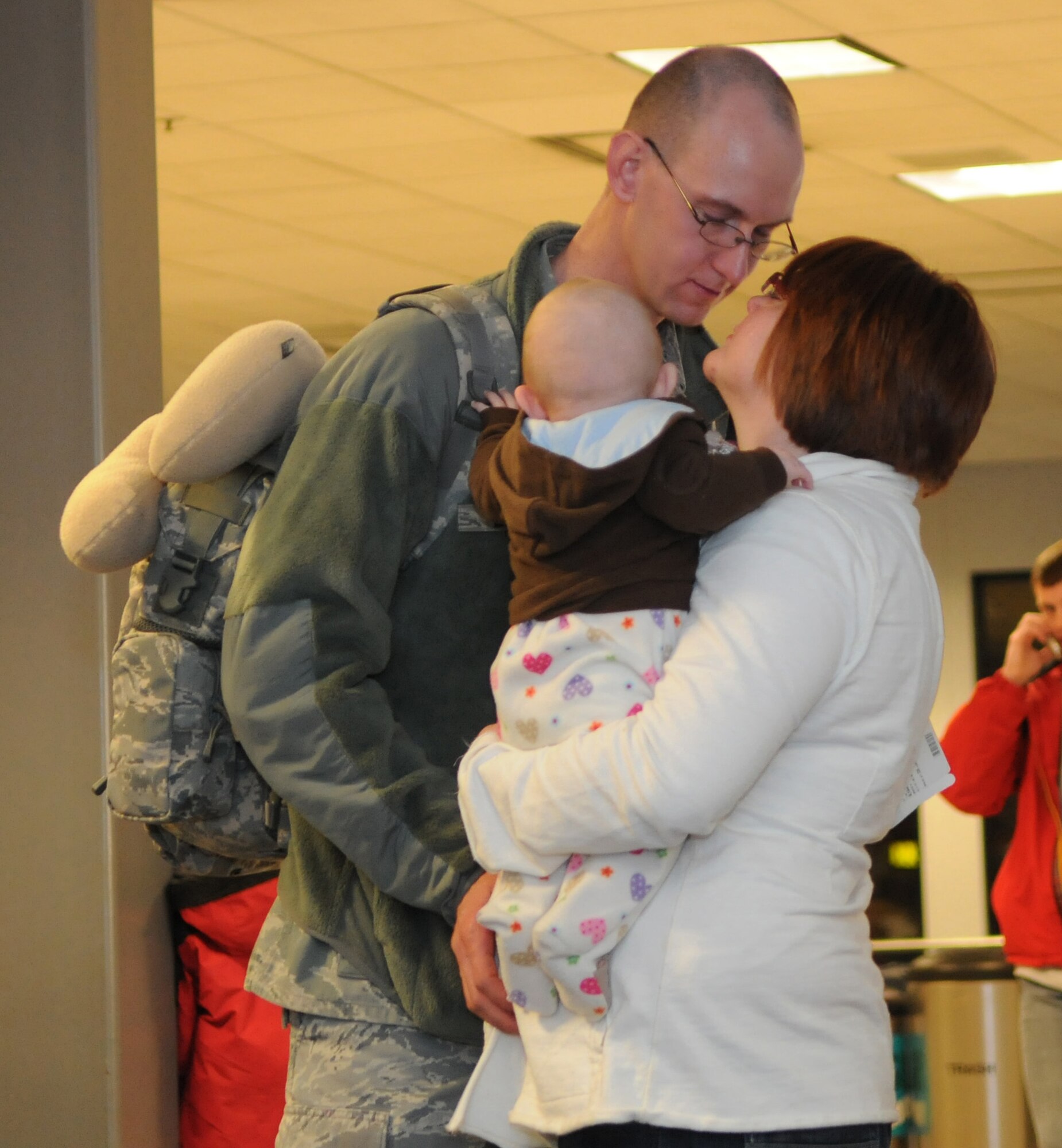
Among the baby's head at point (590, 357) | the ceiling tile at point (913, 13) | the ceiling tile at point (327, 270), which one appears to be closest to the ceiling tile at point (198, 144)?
the ceiling tile at point (327, 270)

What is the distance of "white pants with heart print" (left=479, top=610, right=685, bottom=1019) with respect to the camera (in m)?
1.35

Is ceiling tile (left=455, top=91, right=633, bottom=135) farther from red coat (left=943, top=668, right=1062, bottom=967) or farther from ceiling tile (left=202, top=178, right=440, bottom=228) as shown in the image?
red coat (left=943, top=668, right=1062, bottom=967)

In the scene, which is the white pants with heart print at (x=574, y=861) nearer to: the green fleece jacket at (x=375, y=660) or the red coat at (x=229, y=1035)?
the green fleece jacket at (x=375, y=660)

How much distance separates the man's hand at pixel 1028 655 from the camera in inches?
166

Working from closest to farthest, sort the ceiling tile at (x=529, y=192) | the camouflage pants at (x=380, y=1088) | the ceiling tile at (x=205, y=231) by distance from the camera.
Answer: the camouflage pants at (x=380, y=1088) → the ceiling tile at (x=529, y=192) → the ceiling tile at (x=205, y=231)

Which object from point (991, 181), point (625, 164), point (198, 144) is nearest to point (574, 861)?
point (625, 164)

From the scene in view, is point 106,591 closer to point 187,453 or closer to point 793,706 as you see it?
point 187,453

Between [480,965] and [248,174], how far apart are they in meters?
4.43

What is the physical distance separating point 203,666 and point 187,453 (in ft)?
0.83

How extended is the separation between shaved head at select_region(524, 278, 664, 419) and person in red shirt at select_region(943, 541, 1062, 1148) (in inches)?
113

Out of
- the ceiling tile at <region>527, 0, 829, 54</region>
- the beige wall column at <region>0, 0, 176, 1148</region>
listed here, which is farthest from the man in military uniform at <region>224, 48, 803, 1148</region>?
the ceiling tile at <region>527, 0, 829, 54</region>

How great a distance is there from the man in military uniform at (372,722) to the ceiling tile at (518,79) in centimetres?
295

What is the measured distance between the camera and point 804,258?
60.6 inches

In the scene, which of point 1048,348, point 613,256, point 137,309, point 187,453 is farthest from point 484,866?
point 1048,348
